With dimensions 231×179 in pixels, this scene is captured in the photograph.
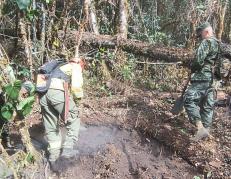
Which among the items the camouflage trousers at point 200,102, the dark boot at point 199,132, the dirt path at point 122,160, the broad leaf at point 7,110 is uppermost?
the broad leaf at point 7,110

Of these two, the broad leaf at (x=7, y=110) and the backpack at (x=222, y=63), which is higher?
the backpack at (x=222, y=63)

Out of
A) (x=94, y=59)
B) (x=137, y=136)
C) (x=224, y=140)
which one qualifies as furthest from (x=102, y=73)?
(x=224, y=140)

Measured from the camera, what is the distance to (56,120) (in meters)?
6.06

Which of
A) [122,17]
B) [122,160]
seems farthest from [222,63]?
[122,160]

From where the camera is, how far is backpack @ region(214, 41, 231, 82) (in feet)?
22.6

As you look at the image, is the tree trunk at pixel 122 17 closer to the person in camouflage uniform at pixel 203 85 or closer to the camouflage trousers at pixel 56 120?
the person in camouflage uniform at pixel 203 85

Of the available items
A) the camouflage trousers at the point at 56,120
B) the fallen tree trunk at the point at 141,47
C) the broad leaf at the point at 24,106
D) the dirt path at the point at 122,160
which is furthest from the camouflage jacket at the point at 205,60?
the broad leaf at the point at 24,106

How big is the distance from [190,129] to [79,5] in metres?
5.64

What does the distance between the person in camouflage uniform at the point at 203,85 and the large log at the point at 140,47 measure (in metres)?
2.08

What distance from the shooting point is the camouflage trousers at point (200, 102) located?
268 inches

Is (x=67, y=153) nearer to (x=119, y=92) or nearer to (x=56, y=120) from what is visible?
(x=56, y=120)

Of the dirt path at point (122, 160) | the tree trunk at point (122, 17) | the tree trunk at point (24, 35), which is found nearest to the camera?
the dirt path at point (122, 160)

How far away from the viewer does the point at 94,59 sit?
32.9 ft

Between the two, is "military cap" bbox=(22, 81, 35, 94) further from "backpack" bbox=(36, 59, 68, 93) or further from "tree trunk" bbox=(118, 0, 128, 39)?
"tree trunk" bbox=(118, 0, 128, 39)
